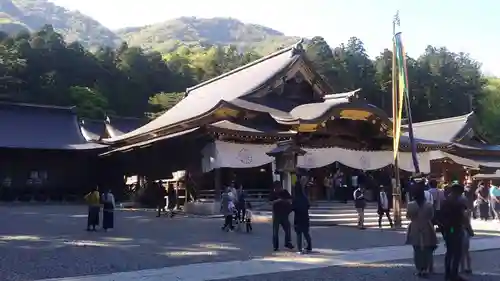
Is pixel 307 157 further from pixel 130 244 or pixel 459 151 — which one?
pixel 459 151

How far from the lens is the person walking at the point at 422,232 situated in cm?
842

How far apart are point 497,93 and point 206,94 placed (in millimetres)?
51772

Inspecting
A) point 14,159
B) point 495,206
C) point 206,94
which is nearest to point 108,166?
point 14,159

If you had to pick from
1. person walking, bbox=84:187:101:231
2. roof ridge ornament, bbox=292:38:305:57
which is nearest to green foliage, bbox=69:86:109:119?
roof ridge ornament, bbox=292:38:305:57

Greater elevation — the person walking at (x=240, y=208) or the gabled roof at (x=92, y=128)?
the gabled roof at (x=92, y=128)

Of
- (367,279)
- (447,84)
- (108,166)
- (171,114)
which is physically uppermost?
(447,84)

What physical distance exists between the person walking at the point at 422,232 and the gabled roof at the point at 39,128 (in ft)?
86.2

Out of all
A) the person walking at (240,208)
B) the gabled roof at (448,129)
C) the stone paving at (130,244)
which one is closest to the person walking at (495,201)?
the stone paving at (130,244)

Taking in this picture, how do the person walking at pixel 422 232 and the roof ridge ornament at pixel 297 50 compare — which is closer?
the person walking at pixel 422 232

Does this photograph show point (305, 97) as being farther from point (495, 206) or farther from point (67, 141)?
point (67, 141)

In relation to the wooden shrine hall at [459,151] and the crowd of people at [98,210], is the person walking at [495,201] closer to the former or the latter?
the wooden shrine hall at [459,151]

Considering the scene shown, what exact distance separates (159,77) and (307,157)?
130 ft

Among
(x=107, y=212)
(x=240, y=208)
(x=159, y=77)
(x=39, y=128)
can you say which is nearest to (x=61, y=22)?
(x=159, y=77)

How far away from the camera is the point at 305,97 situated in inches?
1078
